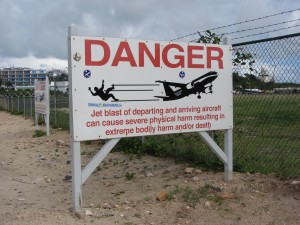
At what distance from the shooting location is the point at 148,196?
19.8 ft

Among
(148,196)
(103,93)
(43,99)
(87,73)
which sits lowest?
(148,196)

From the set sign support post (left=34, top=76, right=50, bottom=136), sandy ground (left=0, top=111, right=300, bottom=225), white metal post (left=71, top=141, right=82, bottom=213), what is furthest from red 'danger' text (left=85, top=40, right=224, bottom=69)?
sign support post (left=34, top=76, right=50, bottom=136)

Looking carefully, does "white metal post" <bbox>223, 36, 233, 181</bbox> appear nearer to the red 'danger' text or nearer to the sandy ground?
the sandy ground

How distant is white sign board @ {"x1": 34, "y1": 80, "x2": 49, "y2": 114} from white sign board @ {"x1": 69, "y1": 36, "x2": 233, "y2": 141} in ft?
28.4

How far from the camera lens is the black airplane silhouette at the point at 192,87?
5754 millimetres

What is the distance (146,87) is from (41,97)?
9.55 metres

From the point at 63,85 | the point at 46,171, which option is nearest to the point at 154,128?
the point at 46,171

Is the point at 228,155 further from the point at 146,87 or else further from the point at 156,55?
the point at 156,55

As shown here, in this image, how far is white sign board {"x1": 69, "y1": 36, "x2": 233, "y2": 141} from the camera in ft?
16.8

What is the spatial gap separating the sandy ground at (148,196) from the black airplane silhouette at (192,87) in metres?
1.30

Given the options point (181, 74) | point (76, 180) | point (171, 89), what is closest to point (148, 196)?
point (76, 180)

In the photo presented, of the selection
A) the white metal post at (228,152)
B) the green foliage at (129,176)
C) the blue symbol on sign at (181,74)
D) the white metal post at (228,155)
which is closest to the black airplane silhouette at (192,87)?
the blue symbol on sign at (181,74)

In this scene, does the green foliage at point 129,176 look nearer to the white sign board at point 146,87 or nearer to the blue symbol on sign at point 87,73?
the white sign board at point 146,87

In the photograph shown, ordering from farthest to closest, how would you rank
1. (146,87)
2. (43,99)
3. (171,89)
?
1. (43,99)
2. (171,89)
3. (146,87)
